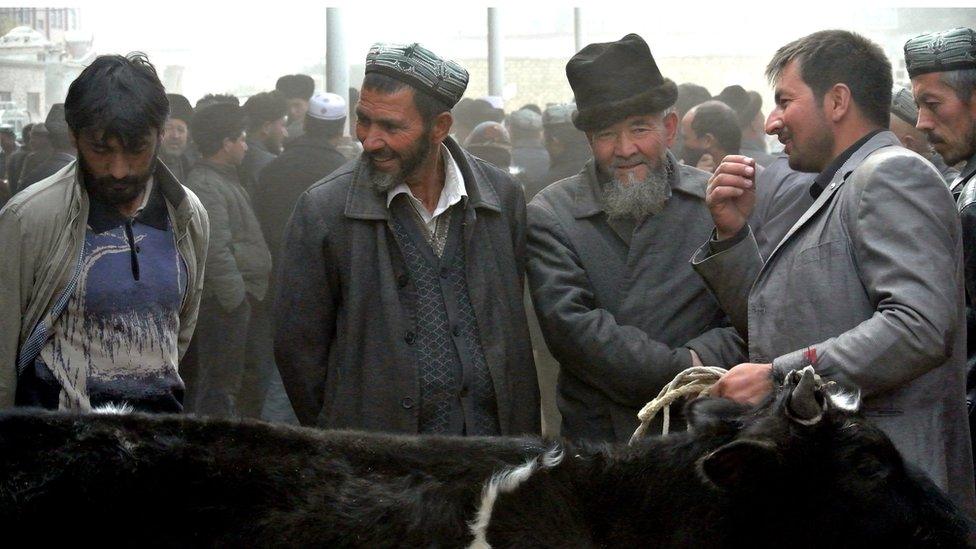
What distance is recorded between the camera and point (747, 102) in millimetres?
10922

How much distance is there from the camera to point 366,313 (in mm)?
3953

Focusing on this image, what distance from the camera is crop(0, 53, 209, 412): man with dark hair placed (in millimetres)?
3598

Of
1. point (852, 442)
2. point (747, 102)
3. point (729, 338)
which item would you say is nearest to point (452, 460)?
point (852, 442)

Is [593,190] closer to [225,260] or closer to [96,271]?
[96,271]

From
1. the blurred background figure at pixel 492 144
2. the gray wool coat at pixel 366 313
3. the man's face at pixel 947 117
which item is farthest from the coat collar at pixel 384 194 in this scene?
the blurred background figure at pixel 492 144

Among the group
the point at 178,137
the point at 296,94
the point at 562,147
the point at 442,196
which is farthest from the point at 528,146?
the point at 442,196

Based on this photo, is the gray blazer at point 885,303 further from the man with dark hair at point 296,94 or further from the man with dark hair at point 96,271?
the man with dark hair at point 296,94

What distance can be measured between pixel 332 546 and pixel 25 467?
2.07ft

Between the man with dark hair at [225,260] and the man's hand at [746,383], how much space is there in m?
4.92

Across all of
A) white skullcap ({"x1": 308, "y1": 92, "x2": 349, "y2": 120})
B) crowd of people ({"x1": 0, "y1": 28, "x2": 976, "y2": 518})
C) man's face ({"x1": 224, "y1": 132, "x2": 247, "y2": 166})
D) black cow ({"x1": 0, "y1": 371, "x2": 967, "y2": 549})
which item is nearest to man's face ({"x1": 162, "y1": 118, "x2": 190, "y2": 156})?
man's face ({"x1": 224, "y1": 132, "x2": 247, "y2": 166})

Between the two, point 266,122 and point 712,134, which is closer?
point 712,134

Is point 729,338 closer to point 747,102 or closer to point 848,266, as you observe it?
A: point 848,266

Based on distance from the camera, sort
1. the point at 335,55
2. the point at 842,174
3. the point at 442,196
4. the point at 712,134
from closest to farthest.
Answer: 1. the point at 842,174
2. the point at 442,196
3. the point at 712,134
4. the point at 335,55

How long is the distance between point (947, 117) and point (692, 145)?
374 cm
